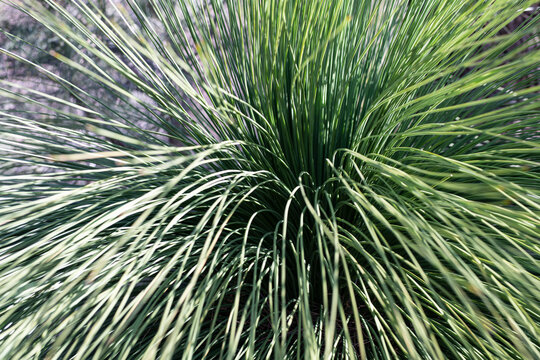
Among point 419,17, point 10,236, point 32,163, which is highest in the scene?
point 419,17

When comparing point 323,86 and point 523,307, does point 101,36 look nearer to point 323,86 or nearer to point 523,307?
point 323,86

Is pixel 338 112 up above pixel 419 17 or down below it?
below

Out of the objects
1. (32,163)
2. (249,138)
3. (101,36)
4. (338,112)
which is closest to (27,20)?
(101,36)

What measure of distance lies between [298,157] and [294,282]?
217mm

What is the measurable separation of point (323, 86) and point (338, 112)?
0.07 meters

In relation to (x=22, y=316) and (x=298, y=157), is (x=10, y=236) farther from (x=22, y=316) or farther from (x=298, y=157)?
(x=298, y=157)

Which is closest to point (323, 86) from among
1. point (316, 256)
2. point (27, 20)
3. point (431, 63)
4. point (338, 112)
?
point (338, 112)

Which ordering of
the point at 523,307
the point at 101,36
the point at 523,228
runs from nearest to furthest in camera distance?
the point at 523,228 → the point at 523,307 → the point at 101,36

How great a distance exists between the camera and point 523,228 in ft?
1.57

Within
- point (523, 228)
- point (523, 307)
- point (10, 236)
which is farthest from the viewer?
point (10, 236)

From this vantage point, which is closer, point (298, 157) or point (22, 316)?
point (22, 316)

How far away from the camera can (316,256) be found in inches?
29.0

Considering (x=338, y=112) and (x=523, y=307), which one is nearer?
(x=523, y=307)

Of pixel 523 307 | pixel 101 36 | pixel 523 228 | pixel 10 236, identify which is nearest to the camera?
pixel 523 228
